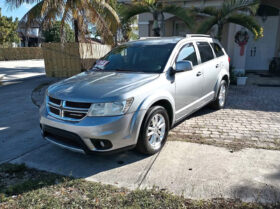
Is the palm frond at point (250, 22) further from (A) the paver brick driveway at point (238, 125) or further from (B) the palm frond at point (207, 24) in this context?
(A) the paver brick driveway at point (238, 125)

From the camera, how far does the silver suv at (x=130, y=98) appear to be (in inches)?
122

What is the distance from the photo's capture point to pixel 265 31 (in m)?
11.8

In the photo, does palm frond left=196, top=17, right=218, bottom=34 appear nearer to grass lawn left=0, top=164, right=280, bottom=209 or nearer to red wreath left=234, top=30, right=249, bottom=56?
red wreath left=234, top=30, right=249, bottom=56

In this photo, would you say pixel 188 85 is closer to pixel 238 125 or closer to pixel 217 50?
pixel 238 125

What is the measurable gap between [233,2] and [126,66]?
19.4 ft

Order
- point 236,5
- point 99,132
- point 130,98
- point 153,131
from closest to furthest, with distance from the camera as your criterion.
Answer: point 99,132 → point 130,98 → point 153,131 → point 236,5

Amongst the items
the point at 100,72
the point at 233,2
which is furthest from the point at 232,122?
the point at 233,2

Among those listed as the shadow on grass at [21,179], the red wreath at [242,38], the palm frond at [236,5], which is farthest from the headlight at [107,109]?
the red wreath at [242,38]

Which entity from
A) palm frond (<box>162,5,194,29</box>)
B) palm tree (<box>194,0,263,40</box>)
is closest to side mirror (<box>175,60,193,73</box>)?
palm tree (<box>194,0,263,40</box>)

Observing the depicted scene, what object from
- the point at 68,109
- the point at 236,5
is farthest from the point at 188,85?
the point at 236,5

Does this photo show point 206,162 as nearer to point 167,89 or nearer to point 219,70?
point 167,89

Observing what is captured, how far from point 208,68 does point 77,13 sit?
6.92m

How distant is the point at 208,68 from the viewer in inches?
200

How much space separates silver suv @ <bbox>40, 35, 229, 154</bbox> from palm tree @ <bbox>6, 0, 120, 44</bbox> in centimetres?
576
